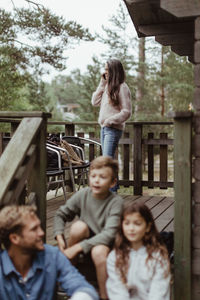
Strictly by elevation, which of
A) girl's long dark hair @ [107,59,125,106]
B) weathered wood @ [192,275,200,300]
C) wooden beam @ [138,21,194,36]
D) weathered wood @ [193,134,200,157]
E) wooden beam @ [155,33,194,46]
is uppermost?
wooden beam @ [138,21,194,36]

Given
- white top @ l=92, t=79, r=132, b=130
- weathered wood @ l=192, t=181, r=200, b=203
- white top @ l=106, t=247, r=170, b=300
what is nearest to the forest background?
white top @ l=92, t=79, r=132, b=130

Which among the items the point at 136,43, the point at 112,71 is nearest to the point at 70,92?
the point at 136,43

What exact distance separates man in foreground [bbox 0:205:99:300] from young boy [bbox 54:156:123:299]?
0.22 meters

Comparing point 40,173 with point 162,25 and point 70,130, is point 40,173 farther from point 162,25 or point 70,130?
point 70,130

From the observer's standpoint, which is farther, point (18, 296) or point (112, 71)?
point (112, 71)

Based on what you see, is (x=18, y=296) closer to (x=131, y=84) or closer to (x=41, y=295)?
(x=41, y=295)

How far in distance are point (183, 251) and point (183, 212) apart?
0.92 feet

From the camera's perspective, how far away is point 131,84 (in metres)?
17.6

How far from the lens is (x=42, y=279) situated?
258cm

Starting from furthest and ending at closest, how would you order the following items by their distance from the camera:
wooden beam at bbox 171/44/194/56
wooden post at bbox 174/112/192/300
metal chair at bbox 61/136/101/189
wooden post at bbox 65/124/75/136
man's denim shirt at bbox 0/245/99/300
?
1. wooden post at bbox 65/124/75/136
2. metal chair at bbox 61/136/101/189
3. wooden beam at bbox 171/44/194/56
4. wooden post at bbox 174/112/192/300
5. man's denim shirt at bbox 0/245/99/300

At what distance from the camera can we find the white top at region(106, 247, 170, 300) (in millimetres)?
2623

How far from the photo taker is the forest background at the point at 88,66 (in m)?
13.3

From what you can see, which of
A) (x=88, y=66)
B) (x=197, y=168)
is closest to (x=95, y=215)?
(x=197, y=168)

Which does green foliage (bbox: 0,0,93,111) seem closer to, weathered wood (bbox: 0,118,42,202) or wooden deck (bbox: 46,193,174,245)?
wooden deck (bbox: 46,193,174,245)
